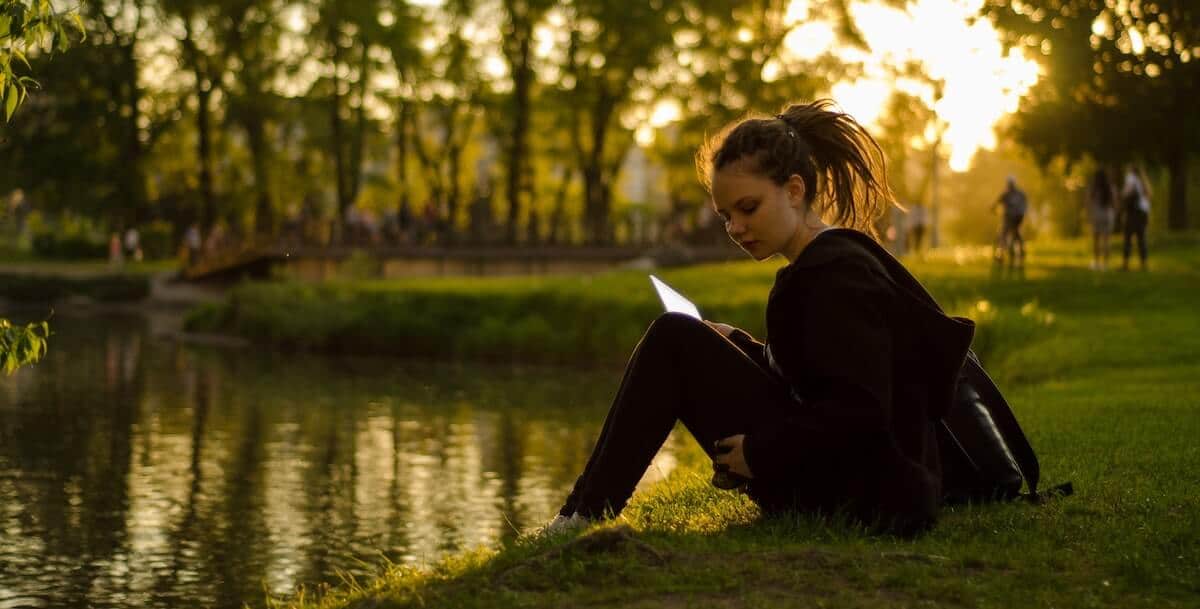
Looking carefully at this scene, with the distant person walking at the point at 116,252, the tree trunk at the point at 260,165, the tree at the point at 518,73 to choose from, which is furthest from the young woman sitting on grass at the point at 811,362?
the distant person walking at the point at 116,252

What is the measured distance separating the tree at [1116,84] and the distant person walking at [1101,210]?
1.33 m

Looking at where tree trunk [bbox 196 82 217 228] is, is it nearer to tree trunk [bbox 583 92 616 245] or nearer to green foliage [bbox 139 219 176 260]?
green foliage [bbox 139 219 176 260]

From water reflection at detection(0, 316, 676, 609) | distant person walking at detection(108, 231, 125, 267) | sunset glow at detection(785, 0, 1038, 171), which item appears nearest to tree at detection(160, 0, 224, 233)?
distant person walking at detection(108, 231, 125, 267)

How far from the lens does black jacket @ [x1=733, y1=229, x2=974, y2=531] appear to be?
643 cm

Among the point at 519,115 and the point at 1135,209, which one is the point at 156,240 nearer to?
the point at 519,115

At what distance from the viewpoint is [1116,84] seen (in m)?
35.0

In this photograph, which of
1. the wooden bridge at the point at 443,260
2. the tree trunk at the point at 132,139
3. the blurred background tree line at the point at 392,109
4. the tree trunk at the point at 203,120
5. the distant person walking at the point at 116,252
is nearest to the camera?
the wooden bridge at the point at 443,260

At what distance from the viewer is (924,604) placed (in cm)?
607

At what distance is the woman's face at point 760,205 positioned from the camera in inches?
265

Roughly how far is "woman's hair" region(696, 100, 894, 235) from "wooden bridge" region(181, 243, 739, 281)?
4698 cm

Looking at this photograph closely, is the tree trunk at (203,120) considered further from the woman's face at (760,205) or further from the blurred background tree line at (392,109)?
the woman's face at (760,205)

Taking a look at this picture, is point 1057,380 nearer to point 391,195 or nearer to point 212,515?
point 212,515

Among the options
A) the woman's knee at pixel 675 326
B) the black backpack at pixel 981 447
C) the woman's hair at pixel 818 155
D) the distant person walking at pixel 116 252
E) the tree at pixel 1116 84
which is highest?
the tree at pixel 1116 84

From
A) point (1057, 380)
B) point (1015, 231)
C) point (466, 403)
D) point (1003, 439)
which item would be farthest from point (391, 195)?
point (1003, 439)
